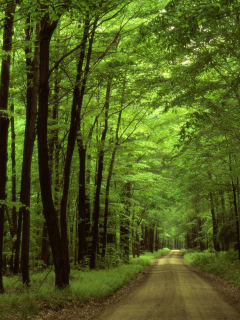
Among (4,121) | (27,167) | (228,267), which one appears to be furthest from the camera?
(228,267)

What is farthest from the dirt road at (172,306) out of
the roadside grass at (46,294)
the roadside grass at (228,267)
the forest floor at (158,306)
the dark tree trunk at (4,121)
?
the dark tree trunk at (4,121)

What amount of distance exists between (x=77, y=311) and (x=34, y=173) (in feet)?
26.6

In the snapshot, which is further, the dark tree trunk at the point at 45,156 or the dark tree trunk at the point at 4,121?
the dark tree trunk at the point at 45,156

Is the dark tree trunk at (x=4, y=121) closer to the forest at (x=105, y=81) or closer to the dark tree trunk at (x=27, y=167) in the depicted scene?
the forest at (x=105, y=81)

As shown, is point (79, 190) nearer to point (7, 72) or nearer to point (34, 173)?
point (34, 173)

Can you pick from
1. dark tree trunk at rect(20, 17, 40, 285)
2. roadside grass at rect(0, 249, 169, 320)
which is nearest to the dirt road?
roadside grass at rect(0, 249, 169, 320)

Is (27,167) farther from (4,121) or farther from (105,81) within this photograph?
(105,81)

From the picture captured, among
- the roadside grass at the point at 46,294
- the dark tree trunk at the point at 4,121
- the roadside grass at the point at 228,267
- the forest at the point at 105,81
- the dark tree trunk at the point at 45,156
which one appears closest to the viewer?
the roadside grass at the point at 46,294

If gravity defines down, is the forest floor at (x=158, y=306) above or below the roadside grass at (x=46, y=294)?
below

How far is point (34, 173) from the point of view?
14.8 metres

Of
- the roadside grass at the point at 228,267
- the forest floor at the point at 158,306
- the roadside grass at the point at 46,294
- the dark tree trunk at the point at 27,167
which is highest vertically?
the dark tree trunk at the point at 27,167

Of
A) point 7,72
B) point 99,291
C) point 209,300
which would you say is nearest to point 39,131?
point 7,72

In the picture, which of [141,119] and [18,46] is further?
[141,119]

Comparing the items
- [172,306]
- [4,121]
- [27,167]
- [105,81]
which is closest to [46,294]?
[172,306]
